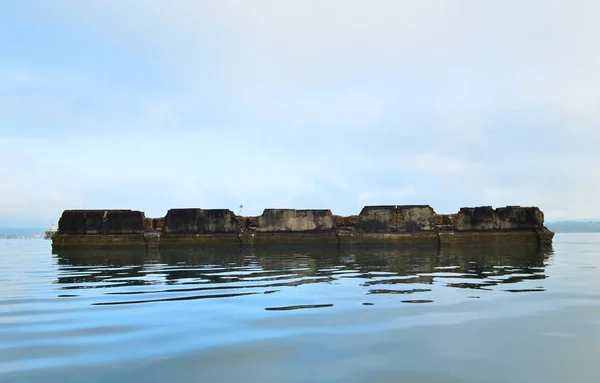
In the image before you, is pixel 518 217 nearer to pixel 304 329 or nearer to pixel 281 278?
pixel 281 278

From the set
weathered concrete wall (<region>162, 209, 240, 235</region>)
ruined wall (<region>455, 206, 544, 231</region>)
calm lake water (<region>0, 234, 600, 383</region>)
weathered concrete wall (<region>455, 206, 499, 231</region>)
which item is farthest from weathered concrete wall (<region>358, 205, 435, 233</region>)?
calm lake water (<region>0, 234, 600, 383</region>)

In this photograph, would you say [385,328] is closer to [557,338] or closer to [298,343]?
[298,343]

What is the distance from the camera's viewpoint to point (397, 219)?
12523mm

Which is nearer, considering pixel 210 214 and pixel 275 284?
pixel 275 284

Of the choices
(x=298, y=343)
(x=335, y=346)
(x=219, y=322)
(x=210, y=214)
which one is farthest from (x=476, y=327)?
Result: (x=210, y=214)

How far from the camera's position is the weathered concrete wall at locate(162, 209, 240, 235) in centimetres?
1253

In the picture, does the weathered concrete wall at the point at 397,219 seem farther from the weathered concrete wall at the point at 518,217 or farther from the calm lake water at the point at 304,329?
the calm lake water at the point at 304,329

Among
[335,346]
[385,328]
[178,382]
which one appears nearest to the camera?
[178,382]

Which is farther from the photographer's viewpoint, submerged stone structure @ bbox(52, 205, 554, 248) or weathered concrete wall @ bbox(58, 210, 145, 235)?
weathered concrete wall @ bbox(58, 210, 145, 235)

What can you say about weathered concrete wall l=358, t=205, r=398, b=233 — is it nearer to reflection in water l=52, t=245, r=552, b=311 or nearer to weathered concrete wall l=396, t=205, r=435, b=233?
weathered concrete wall l=396, t=205, r=435, b=233

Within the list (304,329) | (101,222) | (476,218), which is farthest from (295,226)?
(304,329)

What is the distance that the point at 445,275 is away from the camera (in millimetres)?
5887

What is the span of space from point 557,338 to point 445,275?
10.5 ft

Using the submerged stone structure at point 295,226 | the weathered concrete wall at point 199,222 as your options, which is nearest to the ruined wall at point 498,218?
the submerged stone structure at point 295,226
